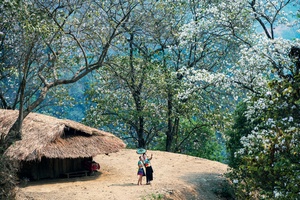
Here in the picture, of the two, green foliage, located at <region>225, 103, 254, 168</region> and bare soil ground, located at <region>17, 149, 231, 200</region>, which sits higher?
green foliage, located at <region>225, 103, 254, 168</region>

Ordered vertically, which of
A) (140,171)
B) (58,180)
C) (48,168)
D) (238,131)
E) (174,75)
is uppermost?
(174,75)

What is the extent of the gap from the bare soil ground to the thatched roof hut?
1.10 metres

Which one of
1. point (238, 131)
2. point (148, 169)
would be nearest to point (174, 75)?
point (238, 131)

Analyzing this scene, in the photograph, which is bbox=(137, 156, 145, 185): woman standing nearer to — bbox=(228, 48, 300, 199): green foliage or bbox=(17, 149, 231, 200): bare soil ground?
bbox=(17, 149, 231, 200): bare soil ground

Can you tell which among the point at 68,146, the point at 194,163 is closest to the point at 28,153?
the point at 68,146

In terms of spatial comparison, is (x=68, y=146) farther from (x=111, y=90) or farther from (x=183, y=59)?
(x=183, y=59)

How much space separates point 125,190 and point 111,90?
34.6 feet

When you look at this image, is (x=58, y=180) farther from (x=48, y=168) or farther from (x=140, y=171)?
Answer: (x=140, y=171)

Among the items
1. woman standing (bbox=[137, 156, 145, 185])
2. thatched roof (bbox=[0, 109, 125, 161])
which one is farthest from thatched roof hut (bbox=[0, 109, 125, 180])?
woman standing (bbox=[137, 156, 145, 185])

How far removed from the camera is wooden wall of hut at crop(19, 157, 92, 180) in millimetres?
17672

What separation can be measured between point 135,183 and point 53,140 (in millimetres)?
3494

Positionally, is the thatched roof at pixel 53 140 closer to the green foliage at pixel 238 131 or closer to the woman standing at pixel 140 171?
the woman standing at pixel 140 171

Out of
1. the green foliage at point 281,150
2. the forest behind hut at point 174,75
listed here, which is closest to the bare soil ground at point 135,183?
the forest behind hut at point 174,75

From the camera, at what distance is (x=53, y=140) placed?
683 inches
